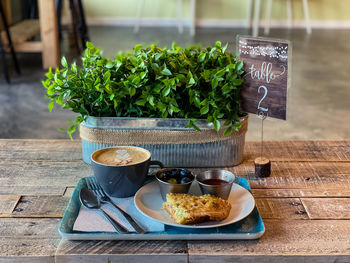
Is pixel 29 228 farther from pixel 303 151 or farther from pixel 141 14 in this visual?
pixel 141 14

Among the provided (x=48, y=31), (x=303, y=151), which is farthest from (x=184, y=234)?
(x=48, y=31)

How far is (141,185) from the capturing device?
1044 mm

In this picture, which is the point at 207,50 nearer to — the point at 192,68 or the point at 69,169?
the point at 192,68

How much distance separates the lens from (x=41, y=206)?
1.02m

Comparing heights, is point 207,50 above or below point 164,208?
above

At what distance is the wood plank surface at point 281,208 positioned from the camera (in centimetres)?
98

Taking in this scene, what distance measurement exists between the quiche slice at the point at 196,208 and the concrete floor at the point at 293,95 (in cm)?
46

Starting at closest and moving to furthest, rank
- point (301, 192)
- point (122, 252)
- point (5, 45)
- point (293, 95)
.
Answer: point (122, 252)
point (301, 192)
point (293, 95)
point (5, 45)

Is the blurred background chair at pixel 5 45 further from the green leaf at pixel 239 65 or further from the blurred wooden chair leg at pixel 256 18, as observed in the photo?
the blurred wooden chair leg at pixel 256 18

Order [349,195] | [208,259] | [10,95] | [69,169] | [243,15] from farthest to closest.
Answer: [243,15]
[10,95]
[69,169]
[349,195]
[208,259]

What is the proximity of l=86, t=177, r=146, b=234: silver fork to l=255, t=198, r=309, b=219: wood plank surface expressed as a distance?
261 millimetres

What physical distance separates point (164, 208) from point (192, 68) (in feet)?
1.25

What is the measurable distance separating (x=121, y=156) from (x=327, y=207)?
0.46 meters

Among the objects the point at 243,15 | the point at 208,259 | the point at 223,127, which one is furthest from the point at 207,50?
the point at 243,15
